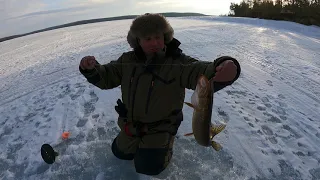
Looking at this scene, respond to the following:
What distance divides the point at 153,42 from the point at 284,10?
29.1 metres

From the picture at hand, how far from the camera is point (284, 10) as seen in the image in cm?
2873

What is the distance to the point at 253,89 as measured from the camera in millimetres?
5707

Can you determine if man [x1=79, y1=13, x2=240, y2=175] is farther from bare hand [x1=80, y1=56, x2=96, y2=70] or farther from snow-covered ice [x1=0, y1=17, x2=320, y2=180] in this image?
snow-covered ice [x1=0, y1=17, x2=320, y2=180]

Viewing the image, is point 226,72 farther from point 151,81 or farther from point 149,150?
point 149,150

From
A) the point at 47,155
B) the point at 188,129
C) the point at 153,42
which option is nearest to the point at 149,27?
the point at 153,42

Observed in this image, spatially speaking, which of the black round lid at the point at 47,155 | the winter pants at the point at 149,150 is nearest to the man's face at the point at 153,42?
the winter pants at the point at 149,150

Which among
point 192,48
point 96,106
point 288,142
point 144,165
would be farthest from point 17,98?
point 192,48

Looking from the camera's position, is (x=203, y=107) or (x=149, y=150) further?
(x=149, y=150)

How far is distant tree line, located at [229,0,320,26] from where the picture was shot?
24516 millimetres

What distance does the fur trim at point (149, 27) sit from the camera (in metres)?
3.05

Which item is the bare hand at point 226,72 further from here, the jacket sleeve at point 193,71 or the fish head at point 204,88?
the fish head at point 204,88

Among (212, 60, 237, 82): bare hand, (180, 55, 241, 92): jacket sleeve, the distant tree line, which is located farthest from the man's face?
the distant tree line

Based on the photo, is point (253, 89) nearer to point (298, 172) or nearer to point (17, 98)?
point (298, 172)

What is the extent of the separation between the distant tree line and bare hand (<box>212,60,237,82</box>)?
22.8 metres
